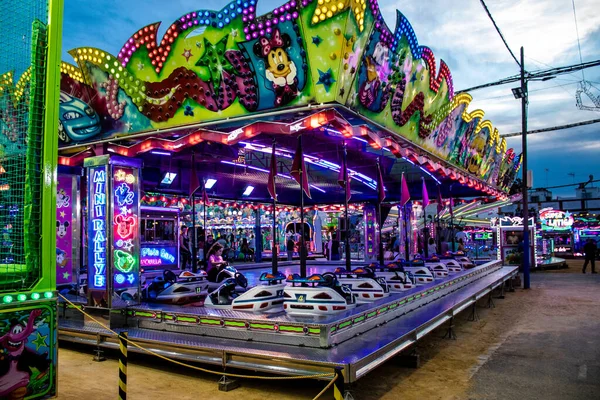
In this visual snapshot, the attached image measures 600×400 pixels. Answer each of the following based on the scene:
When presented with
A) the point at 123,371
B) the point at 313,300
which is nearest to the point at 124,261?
the point at 313,300

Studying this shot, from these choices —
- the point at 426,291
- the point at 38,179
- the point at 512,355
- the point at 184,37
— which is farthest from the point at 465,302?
the point at 38,179

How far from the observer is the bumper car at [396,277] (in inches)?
354

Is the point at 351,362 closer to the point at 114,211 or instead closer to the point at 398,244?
the point at 114,211

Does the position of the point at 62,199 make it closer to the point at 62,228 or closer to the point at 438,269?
the point at 62,228

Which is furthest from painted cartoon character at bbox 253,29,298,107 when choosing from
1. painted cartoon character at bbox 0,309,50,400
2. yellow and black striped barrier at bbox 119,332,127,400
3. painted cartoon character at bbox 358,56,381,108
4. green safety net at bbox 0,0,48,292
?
painted cartoon character at bbox 0,309,50,400

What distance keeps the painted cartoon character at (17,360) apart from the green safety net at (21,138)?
268mm

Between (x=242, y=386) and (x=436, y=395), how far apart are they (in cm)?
197

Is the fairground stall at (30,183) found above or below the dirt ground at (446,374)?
above

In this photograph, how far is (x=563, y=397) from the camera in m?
4.84

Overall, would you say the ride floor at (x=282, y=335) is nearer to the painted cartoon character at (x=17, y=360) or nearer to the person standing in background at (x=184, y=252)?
the painted cartoon character at (x=17, y=360)

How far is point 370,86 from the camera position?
656 cm

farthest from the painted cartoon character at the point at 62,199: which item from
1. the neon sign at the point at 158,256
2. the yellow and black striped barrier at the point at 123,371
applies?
the neon sign at the point at 158,256

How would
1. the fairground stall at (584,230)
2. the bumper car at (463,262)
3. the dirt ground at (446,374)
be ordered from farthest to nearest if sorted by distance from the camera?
the fairground stall at (584,230) → the bumper car at (463,262) → the dirt ground at (446,374)

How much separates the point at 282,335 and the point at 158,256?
478 inches
